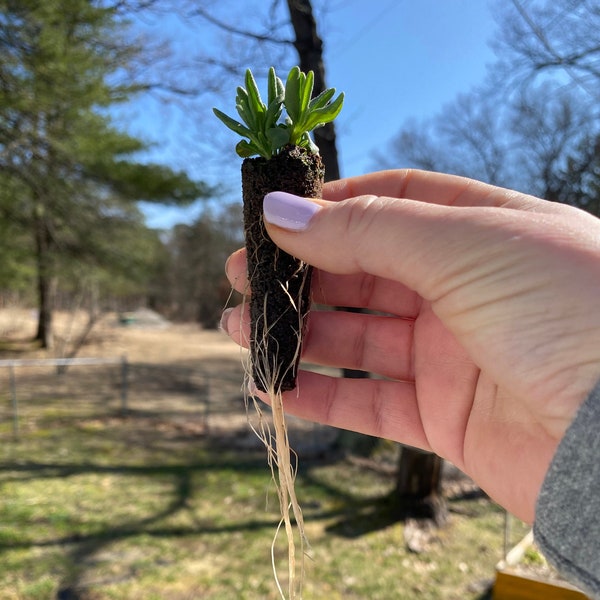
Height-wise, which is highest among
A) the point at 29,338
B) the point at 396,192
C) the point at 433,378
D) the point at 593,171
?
the point at 593,171

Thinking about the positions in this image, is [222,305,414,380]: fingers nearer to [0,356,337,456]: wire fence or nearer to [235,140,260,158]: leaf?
[235,140,260,158]: leaf

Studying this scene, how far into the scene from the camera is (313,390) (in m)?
1.70

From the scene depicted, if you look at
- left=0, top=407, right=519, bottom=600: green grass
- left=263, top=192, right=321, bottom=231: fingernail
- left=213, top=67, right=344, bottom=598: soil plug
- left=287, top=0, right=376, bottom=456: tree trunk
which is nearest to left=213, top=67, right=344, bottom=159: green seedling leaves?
left=213, top=67, right=344, bottom=598: soil plug

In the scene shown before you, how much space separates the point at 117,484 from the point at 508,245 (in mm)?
4865

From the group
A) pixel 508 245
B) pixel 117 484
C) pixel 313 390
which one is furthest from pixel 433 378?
pixel 117 484

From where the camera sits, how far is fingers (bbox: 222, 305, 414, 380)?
170 centimetres

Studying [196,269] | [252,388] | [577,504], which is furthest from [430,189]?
[196,269]

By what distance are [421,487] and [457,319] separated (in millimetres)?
3832

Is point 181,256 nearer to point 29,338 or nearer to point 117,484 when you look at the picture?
point 29,338

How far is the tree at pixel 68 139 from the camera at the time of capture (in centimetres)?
507

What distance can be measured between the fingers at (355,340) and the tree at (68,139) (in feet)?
14.5

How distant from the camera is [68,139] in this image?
6.98 m

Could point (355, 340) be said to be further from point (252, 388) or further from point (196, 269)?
point (196, 269)

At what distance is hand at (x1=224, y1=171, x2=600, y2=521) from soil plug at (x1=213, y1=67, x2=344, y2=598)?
0.36ft
